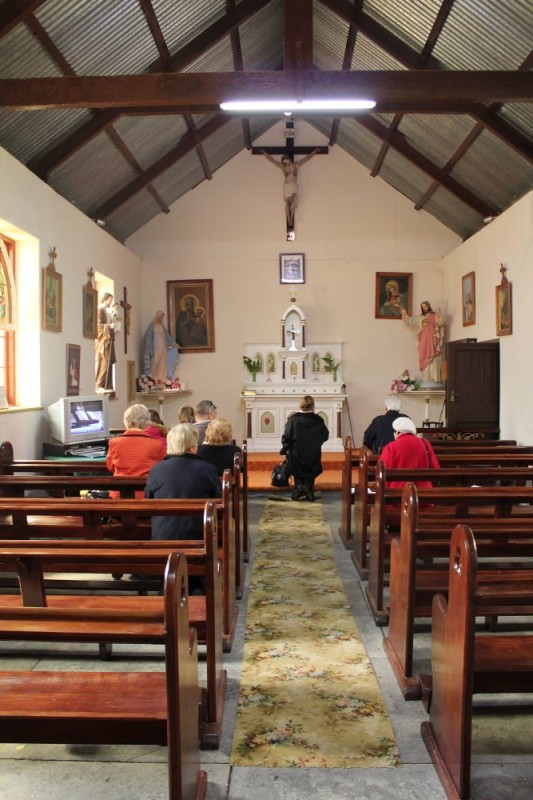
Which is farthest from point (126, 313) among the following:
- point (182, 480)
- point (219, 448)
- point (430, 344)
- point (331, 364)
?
point (182, 480)

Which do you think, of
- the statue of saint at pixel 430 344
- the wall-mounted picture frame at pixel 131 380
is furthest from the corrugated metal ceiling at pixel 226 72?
the wall-mounted picture frame at pixel 131 380

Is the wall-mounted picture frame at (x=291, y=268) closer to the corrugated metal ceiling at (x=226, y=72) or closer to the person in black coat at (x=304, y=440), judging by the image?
the corrugated metal ceiling at (x=226, y=72)

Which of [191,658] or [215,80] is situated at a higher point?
[215,80]

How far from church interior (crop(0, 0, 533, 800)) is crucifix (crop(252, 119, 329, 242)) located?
44mm

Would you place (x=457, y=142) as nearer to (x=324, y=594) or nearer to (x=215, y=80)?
(x=215, y=80)

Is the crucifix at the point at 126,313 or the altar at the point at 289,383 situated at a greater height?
the crucifix at the point at 126,313

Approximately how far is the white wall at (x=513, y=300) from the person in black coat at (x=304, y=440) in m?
2.63

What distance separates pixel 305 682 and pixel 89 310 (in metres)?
7.14

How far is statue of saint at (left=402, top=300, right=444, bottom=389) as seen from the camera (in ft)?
40.9

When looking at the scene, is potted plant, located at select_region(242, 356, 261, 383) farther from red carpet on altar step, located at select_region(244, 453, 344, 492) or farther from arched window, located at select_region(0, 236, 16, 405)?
arched window, located at select_region(0, 236, 16, 405)

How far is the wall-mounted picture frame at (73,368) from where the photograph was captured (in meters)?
8.63

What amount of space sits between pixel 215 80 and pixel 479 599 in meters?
5.76

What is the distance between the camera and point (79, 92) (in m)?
6.39

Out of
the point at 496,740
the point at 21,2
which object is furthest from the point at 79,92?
the point at 496,740
